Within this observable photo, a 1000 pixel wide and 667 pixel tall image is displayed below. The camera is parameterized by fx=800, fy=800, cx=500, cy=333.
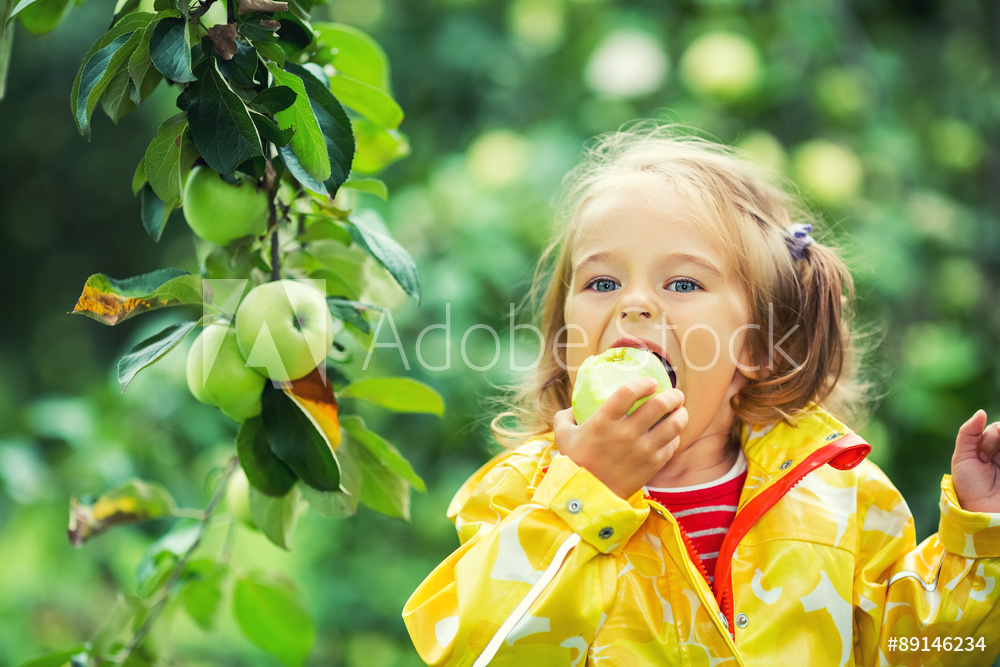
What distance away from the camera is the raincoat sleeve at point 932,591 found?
606mm

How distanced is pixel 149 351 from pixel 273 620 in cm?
33

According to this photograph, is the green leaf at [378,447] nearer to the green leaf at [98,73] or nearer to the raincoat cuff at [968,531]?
the green leaf at [98,73]

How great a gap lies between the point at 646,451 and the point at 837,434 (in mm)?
212

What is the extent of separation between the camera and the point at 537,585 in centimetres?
54

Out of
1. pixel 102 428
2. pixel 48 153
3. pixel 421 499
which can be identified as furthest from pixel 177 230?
pixel 421 499

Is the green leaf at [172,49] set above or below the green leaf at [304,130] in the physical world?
above

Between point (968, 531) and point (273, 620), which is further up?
point (968, 531)

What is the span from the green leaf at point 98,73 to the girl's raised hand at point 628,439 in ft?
1.21

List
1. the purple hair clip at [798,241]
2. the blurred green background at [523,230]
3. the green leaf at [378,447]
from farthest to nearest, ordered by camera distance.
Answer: the blurred green background at [523,230] → the purple hair clip at [798,241] → the green leaf at [378,447]

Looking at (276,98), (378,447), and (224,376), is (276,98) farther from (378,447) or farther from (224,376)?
(378,447)

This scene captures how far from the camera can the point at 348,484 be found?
59cm

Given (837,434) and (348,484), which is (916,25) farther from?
(348,484)

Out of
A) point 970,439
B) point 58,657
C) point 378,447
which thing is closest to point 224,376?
point 378,447

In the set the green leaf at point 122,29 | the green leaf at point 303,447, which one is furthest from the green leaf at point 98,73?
the green leaf at point 303,447
